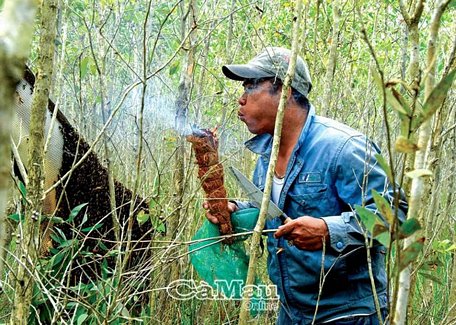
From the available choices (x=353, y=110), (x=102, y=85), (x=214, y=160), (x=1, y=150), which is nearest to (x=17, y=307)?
(x=214, y=160)

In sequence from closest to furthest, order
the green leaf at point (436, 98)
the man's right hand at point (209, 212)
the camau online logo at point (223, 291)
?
the green leaf at point (436, 98) < the man's right hand at point (209, 212) < the camau online logo at point (223, 291)

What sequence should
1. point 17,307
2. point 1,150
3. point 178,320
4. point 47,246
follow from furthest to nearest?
point 178,320, point 47,246, point 17,307, point 1,150

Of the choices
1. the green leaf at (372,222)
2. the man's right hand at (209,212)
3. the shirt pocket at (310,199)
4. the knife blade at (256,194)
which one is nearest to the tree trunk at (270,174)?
the knife blade at (256,194)

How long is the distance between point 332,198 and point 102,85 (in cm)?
116

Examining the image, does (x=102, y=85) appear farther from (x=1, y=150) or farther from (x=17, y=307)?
(x=1, y=150)

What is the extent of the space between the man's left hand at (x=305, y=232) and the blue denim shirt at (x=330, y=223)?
0.12 ft

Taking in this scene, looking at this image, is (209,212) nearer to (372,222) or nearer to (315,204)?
(315,204)

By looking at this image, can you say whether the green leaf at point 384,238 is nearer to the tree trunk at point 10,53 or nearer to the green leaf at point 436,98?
the green leaf at point 436,98

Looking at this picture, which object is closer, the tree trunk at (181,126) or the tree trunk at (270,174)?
the tree trunk at (270,174)

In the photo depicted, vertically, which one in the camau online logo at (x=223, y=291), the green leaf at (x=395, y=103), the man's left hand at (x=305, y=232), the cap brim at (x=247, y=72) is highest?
the cap brim at (x=247, y=72)

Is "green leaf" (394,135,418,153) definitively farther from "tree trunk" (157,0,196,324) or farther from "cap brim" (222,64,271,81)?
"tree trunk" (157,0,196,324)

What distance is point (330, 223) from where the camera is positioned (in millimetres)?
2123

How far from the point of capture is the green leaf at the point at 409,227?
27.4 inches

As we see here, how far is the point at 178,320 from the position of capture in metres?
3.35
